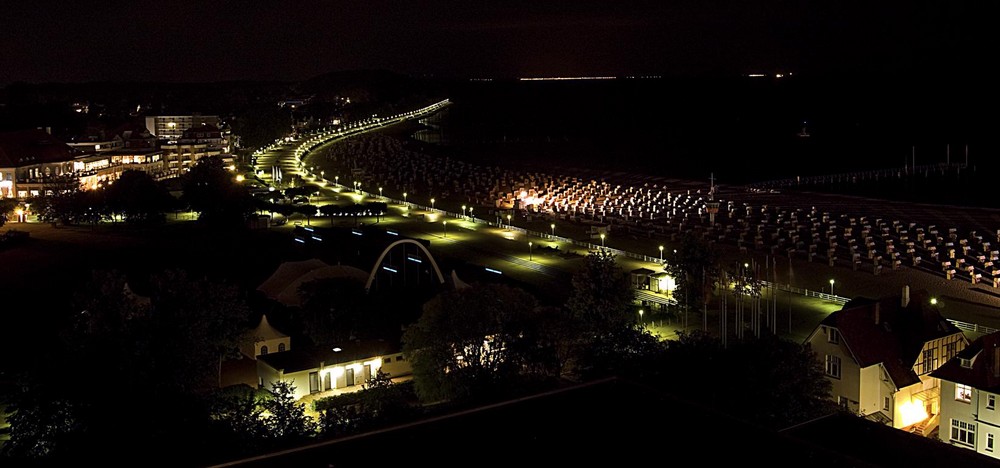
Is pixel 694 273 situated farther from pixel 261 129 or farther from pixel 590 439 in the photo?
pixel 261 129

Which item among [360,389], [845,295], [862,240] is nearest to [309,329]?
[360,389]

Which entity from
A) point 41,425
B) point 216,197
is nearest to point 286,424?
point 41,425

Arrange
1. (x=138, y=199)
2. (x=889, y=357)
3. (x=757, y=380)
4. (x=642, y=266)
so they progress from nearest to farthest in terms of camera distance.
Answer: (x=757, y=380)
(x=889, y=357)
(x=642, y=266)
(x=138, y=199)

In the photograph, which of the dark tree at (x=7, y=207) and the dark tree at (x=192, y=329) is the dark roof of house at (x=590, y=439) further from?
the dark tree at (x=7, y=207)

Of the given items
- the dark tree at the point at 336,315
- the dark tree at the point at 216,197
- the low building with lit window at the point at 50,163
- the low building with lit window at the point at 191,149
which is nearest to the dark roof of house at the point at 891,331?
the dark tree at the point at 336,315

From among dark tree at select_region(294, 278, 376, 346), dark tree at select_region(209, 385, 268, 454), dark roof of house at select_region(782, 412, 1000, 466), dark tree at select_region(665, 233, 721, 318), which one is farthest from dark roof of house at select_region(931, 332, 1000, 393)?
dark tree at select_region(294, 278, 376, 346)

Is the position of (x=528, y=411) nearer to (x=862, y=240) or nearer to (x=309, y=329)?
(x=309, y=329)
